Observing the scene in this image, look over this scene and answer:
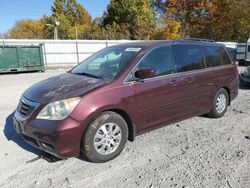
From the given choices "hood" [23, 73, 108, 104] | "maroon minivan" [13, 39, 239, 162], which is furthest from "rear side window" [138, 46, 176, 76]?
"hood" [23, 73, 108, 104]

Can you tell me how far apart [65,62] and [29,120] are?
21.6 m

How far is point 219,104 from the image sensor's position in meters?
6.00

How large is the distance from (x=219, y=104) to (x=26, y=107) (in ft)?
13.3

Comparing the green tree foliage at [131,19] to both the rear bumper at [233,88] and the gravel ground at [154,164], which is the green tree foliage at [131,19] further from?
the gravel ground at [154,164]

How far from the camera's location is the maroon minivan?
3656 mm

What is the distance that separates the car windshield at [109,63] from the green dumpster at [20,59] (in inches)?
586

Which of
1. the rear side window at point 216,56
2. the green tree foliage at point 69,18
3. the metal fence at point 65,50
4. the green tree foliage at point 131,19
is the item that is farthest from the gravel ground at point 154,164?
the green tree foliage at point 69,18

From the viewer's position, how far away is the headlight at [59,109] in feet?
11.9

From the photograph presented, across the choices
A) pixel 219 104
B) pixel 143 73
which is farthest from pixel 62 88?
pixel 219 104

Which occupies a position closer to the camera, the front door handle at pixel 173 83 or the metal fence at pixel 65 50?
the front door handle at pixel 173 83

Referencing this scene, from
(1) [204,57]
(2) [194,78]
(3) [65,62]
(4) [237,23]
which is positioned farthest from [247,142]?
(4) [237,23]

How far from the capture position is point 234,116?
620 cm

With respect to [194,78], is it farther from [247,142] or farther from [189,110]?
[247,142]

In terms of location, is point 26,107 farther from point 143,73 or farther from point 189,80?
point 189,80
